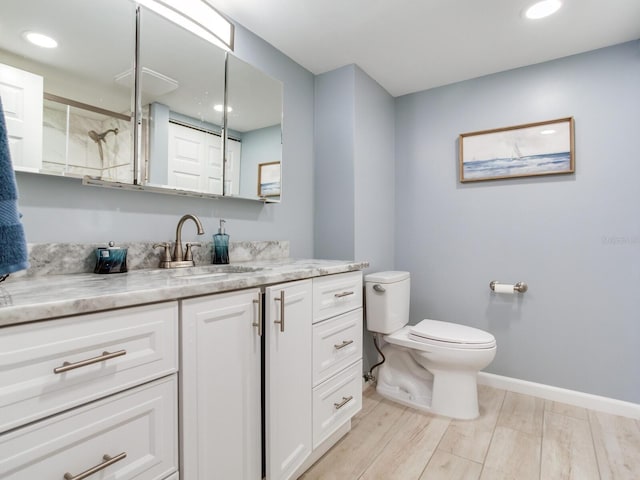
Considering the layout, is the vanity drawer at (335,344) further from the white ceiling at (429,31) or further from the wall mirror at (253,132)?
the white ceiling at (429,31)

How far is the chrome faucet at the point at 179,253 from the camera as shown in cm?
144

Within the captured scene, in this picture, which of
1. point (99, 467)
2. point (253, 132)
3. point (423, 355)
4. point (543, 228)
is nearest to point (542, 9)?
point (543, 228)

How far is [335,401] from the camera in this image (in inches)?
62.3

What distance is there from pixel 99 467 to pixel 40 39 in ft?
4.22

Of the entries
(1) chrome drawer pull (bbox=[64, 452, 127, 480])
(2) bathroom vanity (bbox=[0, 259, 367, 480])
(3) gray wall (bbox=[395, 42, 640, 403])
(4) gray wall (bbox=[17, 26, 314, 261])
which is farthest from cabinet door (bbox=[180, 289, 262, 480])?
(3) gray wall (bbox=[395, 42, 640, 403])

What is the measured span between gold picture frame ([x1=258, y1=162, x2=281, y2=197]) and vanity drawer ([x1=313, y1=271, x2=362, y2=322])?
2.25 feet

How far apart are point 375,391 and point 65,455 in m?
1.92

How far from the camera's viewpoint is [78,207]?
1232mm

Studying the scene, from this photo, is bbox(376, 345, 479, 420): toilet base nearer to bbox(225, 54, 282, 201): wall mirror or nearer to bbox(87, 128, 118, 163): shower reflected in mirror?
bbox(225, 54, 282, 201): wall mirror

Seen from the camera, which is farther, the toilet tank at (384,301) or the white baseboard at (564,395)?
the toilet tank at (384,301)

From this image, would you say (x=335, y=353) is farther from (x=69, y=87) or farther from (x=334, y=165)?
(x=69, y=87)

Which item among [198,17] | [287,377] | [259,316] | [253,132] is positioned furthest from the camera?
[253,132]

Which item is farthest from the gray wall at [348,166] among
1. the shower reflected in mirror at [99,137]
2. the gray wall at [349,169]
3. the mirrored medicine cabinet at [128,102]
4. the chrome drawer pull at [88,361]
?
the chrome drawer pull at [88,361]

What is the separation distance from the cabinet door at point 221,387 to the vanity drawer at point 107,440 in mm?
48
